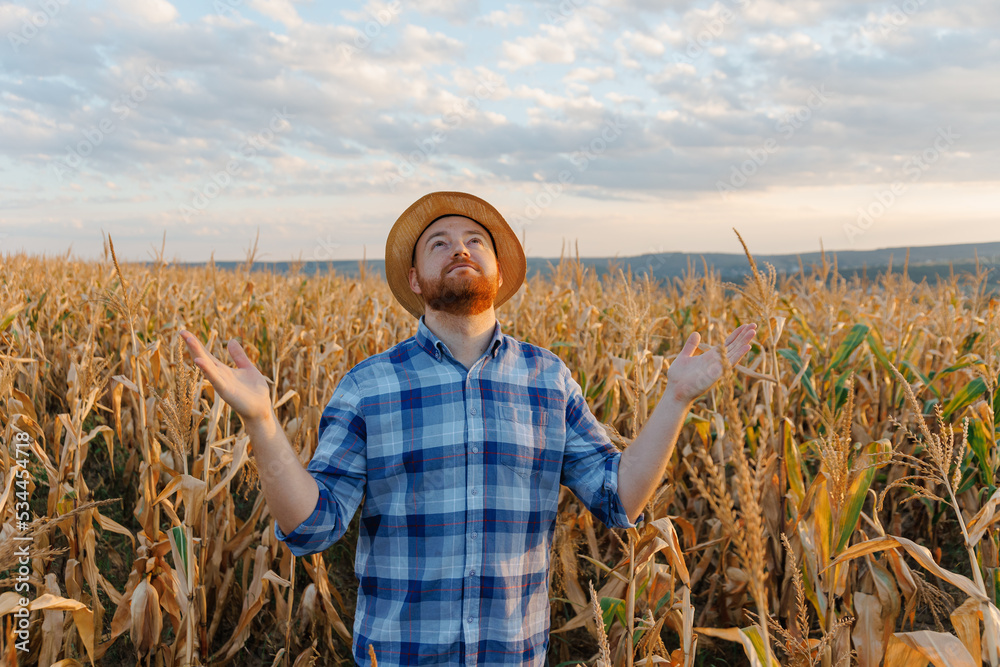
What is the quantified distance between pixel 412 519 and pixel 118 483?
330 cm

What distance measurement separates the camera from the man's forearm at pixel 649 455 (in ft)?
6.48

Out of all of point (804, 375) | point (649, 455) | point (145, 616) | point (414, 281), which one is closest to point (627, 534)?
point (649, 455)

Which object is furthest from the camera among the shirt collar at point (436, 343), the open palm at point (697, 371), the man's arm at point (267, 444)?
the shirt collar at point (436, 343)

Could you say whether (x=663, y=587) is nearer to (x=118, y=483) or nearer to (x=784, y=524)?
(x=784, y=524)

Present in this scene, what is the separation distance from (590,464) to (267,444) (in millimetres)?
Answer: 1180

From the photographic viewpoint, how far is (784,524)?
3.00 m

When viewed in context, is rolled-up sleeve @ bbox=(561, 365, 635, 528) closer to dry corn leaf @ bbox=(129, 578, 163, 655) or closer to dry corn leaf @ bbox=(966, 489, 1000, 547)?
dry corn leaf @ bbox=(966, 489, 1000, 547)

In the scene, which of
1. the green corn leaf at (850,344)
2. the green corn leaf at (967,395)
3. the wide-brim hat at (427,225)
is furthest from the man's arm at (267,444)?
the green corn leaf at (967,395)

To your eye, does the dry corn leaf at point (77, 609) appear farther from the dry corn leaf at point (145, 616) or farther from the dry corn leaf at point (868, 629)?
the dry corn leaf at point (868, 629)

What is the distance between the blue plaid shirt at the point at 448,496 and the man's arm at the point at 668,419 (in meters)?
0.09

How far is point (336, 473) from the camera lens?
209 cm

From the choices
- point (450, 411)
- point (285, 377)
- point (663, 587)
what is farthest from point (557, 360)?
point (285, 377)

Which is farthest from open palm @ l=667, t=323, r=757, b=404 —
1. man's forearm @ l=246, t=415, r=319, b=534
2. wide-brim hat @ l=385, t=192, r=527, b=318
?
man's forearm @ l=246, t=415, r=319, b=534

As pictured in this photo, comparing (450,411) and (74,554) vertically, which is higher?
(450,411)
